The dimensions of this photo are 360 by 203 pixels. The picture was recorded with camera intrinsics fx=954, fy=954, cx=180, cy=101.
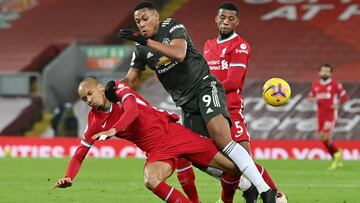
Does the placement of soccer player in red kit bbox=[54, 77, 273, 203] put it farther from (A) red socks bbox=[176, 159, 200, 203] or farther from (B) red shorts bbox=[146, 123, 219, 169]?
(A) red socks bbox=[176, 159, 200, 203]

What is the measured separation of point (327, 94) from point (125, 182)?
657 centimetres

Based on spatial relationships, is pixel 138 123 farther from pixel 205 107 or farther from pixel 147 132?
pixel 205 107

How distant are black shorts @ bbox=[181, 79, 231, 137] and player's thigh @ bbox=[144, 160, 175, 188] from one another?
23.3 inches

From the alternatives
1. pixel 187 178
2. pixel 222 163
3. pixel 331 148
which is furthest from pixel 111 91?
pixel 331 148

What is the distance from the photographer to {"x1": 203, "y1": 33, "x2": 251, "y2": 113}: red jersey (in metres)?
9.40

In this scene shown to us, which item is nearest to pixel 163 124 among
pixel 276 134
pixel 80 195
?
pixel 80 195

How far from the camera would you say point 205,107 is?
853 cm

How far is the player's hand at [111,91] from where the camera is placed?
8.30 meters

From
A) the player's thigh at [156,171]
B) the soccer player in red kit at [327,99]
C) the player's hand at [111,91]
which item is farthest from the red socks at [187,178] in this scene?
the soccer player in red kit at [327,99]

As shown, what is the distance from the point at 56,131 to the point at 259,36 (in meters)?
6.13

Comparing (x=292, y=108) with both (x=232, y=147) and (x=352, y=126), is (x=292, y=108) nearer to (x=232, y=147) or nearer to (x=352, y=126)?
(x=352, y=126)

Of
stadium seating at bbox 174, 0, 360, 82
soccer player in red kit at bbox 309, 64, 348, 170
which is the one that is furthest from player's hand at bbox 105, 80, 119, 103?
stadium seating at bbox 174, 0, 360, 82

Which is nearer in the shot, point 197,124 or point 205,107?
point 205,107

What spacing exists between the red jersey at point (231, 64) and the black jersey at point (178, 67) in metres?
0.75
